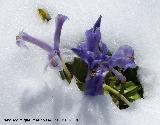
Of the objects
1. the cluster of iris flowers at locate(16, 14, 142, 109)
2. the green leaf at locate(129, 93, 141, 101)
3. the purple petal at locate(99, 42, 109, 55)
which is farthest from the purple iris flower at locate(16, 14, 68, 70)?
the green leaf at locate(129, 93, 141, 101)

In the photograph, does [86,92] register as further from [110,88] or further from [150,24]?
[150,24]

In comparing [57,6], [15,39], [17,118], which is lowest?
[17,118]

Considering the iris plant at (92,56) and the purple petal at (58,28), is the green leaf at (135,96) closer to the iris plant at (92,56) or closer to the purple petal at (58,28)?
the iris plant at (92,56)

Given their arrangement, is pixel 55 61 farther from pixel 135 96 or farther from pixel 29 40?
pixel 135 96

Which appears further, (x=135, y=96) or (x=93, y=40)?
(x=135, y=96)

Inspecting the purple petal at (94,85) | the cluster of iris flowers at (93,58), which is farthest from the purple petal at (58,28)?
the purple petal at (94,85)

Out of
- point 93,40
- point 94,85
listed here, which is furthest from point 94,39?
point 94,85

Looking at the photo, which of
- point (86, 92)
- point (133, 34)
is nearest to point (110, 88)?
point (86, 92)
